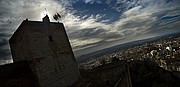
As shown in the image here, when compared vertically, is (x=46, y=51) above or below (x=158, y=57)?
above

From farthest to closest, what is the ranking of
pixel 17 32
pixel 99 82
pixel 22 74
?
pixel 99 82, pixel 17 32, pixel 22 74

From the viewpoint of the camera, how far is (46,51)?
39.0ft

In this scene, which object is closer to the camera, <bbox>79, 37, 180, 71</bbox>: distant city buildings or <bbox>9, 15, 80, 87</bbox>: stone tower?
<bbox>9, 15, 80, 87</bbox>: stone tower

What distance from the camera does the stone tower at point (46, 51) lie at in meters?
10.9

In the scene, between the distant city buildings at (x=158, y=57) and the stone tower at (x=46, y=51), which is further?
the distant city buildings at (x=158, y=57)

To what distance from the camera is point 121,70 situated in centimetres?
1638

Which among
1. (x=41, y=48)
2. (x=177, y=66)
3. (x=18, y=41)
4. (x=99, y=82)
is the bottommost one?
(x=177, y=66)

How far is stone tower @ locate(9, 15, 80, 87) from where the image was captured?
Result: 10.9 metres

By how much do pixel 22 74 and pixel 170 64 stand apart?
45.1 m

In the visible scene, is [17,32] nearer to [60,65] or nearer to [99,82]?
[60,65]

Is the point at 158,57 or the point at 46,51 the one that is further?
the point at 158,57

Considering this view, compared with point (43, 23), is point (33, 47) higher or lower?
lower

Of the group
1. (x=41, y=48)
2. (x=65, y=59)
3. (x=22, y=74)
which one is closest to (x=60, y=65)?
(x=65, y=59)

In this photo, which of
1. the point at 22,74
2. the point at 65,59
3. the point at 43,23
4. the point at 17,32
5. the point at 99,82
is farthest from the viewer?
the point at 99,82
